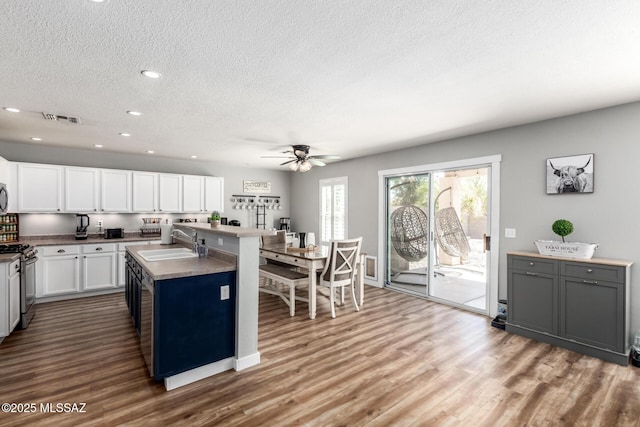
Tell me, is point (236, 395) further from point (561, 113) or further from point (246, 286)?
point (561, 113)

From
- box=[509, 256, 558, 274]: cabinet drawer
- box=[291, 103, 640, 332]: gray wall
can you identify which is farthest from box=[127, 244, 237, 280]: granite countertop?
box=[291, 103, 640, 332]: gray wall

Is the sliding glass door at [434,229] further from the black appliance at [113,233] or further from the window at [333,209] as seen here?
the black appliance at [113,233]

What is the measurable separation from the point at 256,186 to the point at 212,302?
5163mm

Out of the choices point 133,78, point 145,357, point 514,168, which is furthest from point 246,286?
point 514,168

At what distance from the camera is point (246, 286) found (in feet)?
9.19

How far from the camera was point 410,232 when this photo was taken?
17.6 ft

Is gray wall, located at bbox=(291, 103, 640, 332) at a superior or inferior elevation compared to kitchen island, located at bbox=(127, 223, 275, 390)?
superior

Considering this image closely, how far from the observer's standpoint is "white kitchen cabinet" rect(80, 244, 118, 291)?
16.2 feet

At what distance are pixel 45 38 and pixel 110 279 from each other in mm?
4272

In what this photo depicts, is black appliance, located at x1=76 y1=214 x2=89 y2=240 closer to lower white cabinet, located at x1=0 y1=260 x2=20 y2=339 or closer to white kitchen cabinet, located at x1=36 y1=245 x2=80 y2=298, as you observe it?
white kitchen cabinet, located at x1=36 y1=245 x2=80 y2=298

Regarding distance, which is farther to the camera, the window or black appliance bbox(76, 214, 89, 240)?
the window

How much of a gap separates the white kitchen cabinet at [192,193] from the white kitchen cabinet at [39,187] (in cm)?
190

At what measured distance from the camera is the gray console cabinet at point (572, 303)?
2930mm

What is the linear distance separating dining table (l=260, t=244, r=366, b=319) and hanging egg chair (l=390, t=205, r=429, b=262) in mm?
1082
